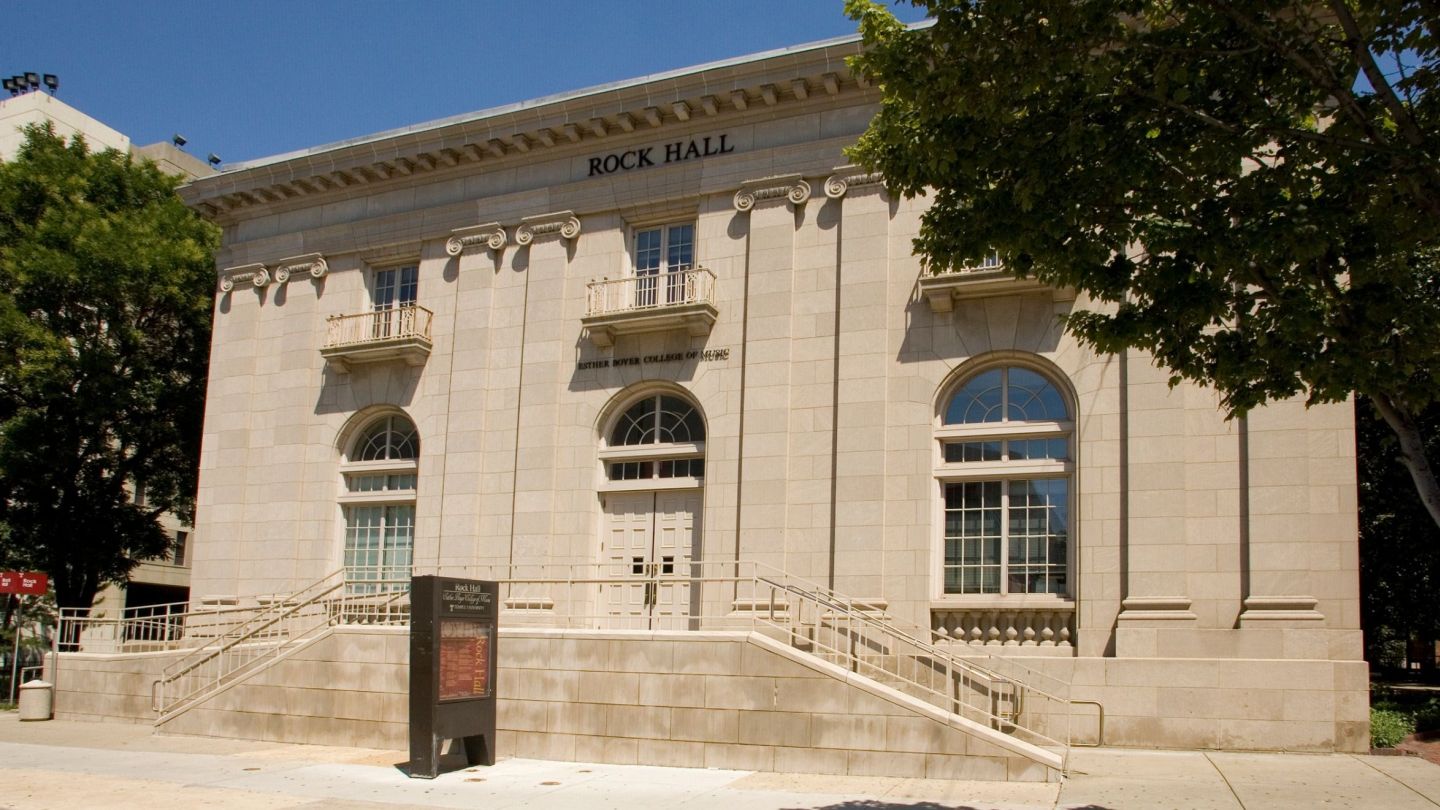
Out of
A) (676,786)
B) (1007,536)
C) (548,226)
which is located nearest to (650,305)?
(548,226)

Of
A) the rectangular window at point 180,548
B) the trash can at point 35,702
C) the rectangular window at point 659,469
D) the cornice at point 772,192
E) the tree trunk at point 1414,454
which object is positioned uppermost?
the cornice at point 772,192

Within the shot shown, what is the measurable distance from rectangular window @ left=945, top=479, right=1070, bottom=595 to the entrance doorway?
16.2 feet

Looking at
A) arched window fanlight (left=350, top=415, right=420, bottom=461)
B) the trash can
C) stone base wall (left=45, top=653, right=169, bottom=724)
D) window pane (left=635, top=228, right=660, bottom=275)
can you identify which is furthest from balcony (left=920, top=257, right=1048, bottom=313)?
the trash can

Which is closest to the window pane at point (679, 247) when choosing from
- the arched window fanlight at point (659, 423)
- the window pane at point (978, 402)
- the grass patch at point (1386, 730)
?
the arched window fanlight at point (659, 423)

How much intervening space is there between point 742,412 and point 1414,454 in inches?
510

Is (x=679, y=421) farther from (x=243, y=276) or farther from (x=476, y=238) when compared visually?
(x=243, y=276)

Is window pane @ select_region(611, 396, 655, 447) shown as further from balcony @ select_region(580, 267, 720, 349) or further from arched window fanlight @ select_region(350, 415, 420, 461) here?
arched window fanlight @ select_region(350, 415, 420, 461)

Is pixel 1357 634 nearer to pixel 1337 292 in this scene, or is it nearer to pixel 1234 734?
pixel 1234 734

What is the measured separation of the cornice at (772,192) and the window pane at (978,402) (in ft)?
15.6

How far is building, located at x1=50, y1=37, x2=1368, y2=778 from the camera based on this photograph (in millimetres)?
17438

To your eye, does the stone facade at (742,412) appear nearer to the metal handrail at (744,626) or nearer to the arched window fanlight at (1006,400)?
the arched window fanlight at (1006,400)

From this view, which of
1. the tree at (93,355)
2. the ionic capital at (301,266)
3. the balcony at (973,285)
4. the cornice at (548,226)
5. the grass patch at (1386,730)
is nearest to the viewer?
the grass patch at (1386,730)

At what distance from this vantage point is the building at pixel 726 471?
687 inches

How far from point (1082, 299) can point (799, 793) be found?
9.73 metres
